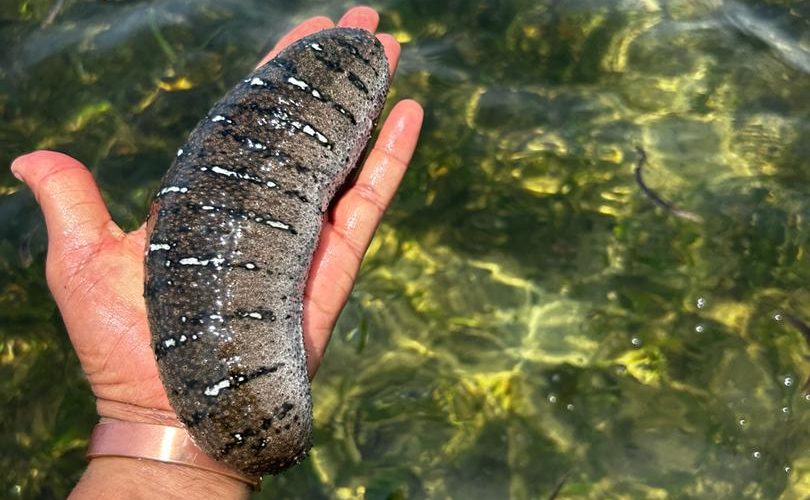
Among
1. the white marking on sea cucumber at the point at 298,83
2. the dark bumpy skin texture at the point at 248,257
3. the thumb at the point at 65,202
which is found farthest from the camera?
the white marking on sea cucumber at the point at 298,83

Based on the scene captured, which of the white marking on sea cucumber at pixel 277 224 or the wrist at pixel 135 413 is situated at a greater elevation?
the white marking on sea cucumber at pixel 277 224

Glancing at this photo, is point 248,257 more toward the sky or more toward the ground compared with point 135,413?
more toward the sky

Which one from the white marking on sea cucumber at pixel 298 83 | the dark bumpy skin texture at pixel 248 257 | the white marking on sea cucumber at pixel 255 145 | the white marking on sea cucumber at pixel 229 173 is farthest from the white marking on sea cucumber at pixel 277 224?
the white marking on sea cucumber at pixel 298 83

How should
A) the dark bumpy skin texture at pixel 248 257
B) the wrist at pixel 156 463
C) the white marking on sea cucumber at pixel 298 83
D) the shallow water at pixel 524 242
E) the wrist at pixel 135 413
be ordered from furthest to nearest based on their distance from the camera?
the shallow water at pixel 524 242 < the white marking on sea cucumber at pixel 298 83 < the wrist at pixel 135 413 < the wrist at pixel 156 463 < the dark bumpy skin texture at pixel 248 257

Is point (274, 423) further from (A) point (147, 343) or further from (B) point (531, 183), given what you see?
(B) point (531, 183)

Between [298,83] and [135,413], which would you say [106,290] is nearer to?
[135,413]

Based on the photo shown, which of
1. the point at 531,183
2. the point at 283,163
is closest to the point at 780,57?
the point at 531,183

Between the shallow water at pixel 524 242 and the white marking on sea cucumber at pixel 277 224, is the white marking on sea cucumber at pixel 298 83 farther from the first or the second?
the shallow water at pixel 524 242

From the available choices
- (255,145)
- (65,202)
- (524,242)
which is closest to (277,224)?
(255,145)
